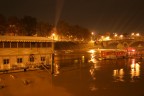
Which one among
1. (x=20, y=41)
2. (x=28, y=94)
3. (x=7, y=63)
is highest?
(x=20, y=41)

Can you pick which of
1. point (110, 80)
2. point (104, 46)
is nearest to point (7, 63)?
point (110, 80)

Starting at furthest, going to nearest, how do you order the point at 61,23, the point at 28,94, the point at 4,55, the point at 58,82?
the point at 61,23, the point at 4,55, the point at 58,82, the point at 28,94

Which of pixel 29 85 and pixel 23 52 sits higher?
pixel 23 52

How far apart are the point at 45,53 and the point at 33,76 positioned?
28.8ft

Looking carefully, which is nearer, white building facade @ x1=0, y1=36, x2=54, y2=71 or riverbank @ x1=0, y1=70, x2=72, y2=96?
riverbank @ x1=0, y1=70, x2=72, y2=96

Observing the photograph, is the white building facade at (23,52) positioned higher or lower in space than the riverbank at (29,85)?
higher

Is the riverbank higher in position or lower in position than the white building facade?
lower

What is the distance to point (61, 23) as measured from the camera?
153 metres

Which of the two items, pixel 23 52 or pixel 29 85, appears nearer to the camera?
pixel 29 85

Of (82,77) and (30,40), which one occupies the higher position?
(30,40)

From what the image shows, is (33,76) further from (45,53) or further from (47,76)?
(45,53)

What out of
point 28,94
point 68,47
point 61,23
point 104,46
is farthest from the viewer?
point 104,46

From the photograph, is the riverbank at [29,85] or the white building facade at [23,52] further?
the white building facade at [23,52]

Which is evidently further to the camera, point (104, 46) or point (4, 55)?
point (104, 46)
